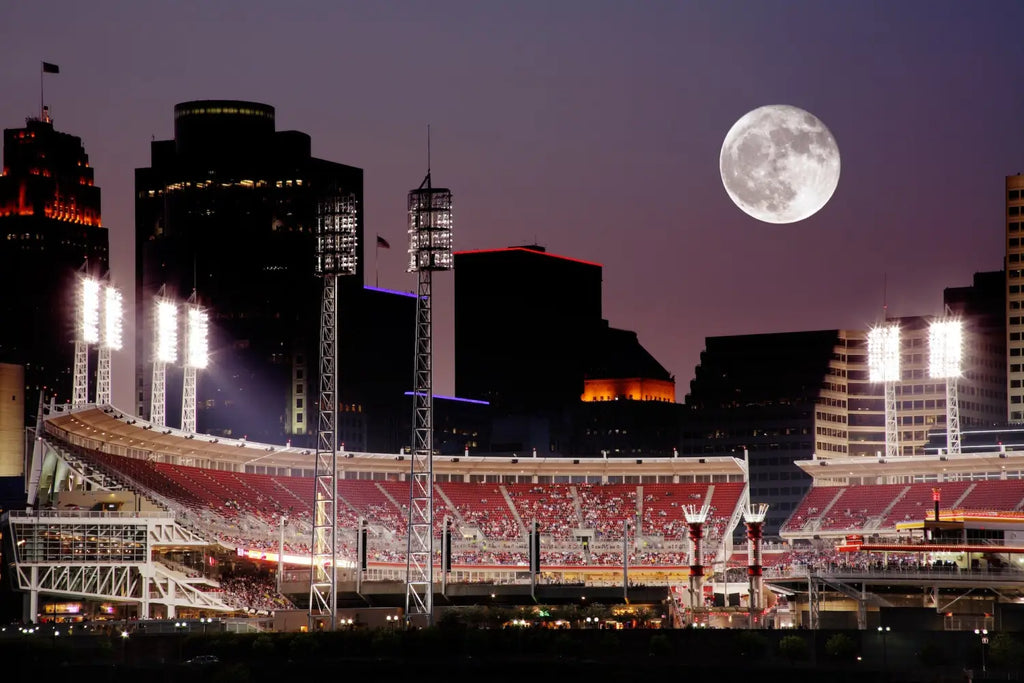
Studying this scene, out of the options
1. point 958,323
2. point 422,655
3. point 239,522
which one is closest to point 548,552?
point 239,522

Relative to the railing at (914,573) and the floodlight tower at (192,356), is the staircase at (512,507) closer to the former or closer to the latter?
the floodlight tower at (192,356)

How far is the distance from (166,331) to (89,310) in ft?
25.7

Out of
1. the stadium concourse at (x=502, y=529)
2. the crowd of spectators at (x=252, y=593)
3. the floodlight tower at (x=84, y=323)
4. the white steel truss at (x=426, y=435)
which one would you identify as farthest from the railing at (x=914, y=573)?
the floodlight tower at (x=84, y=323)

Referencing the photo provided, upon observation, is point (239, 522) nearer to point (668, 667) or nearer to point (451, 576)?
point (451, 576)

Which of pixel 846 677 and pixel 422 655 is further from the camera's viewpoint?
pixel 422 655

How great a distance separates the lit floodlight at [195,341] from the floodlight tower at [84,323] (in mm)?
10190

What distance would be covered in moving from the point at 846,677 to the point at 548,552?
168 ft

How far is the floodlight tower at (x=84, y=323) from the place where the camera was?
9862 centimetres

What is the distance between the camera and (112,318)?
331 ft

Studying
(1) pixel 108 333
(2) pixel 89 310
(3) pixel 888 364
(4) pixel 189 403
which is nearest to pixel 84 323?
(2) pixel 89 310

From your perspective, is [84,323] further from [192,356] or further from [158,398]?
[192,356]

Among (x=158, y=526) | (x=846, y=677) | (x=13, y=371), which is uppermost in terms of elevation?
(x=13, y=371)

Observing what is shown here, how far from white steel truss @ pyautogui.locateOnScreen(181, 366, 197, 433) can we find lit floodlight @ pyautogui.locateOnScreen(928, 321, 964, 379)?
51.0m

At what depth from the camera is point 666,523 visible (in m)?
119
